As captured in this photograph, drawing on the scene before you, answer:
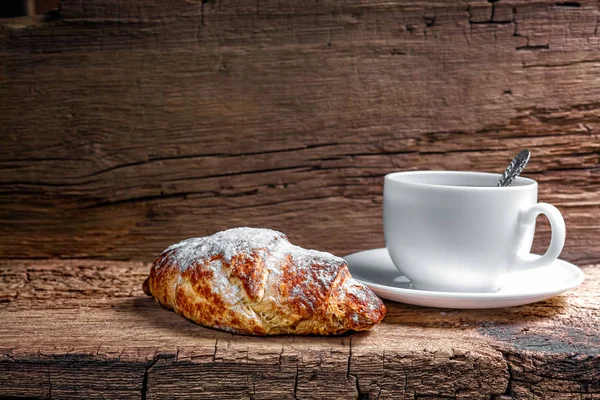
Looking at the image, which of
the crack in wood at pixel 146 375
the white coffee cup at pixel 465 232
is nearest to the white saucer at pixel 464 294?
the white coffee cup at pixel 465 232

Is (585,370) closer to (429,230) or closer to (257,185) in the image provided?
(429,230)

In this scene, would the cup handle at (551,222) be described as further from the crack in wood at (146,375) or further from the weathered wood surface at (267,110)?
the crack in wood at (146,375)

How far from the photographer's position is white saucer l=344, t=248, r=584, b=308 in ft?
3.37

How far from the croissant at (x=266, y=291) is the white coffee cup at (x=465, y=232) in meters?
0.13

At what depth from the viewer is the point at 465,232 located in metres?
1.07

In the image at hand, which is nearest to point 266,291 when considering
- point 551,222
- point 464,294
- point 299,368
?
point 299,368

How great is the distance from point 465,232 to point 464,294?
10 cm

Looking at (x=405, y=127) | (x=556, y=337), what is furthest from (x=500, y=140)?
(x=556, y=337)

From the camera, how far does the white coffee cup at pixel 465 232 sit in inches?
41.7

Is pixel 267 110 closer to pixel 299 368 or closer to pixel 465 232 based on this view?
pixel 465 232

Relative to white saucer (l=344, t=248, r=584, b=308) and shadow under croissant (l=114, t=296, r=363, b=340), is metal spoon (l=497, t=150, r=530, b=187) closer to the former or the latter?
white saucer (l=344, t=248, r=584, b=308)

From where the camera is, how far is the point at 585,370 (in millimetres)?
924

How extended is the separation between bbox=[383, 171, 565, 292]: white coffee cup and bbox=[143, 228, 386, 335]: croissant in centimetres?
13

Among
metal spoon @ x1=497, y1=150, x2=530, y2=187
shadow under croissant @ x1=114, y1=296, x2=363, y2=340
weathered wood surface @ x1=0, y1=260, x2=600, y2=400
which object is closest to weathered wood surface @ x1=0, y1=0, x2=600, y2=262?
metal spoon @ x1=497, y1=150, x2=530, y2=187
